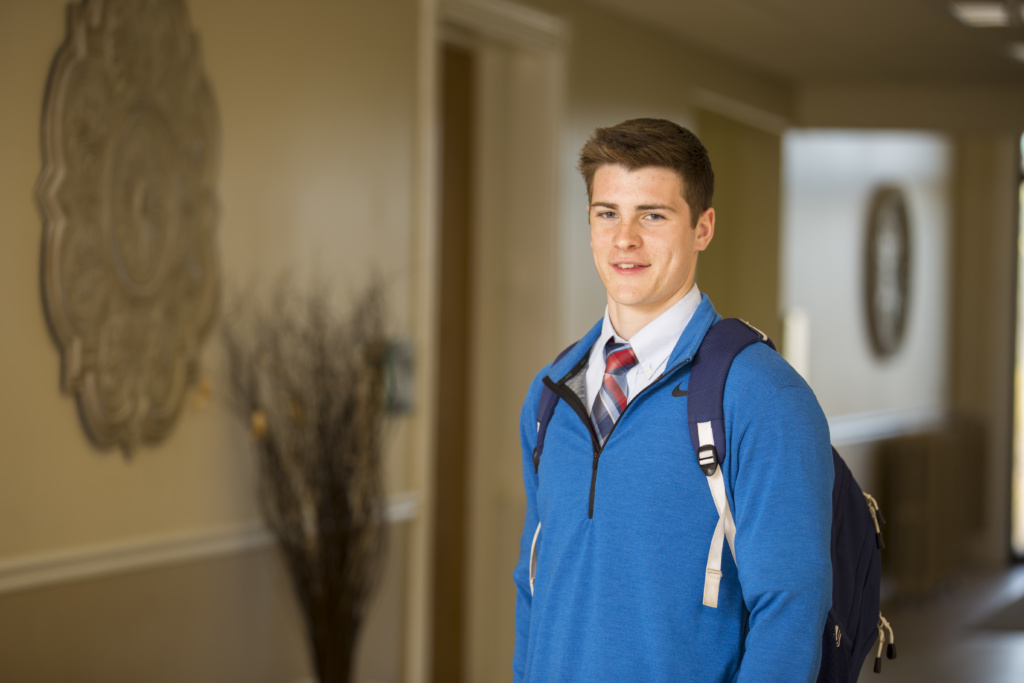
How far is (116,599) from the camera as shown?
2.78 meters

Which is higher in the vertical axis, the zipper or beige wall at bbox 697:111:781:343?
beige wall at bbox 697:111:781:343

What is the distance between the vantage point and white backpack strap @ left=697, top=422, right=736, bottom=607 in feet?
4.36

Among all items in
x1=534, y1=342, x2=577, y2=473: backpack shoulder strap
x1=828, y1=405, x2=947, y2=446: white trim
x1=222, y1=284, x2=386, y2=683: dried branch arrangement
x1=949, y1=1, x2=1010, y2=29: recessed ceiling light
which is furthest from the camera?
x1=828, y1=405, x2=947, y2=446: white trim

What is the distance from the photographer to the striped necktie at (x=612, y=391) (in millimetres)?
1451

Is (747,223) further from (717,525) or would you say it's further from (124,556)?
(717,525)

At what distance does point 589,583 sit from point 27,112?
184cm

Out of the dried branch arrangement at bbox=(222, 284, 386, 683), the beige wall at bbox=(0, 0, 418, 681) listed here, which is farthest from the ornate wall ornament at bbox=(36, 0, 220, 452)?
the dried branch arrangement at bbox=(222, 284, 386, 683)

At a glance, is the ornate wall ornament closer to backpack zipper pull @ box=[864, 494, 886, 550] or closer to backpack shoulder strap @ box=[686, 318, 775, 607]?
backpack shoulder strap @ box=[686, 318, 775, 607]

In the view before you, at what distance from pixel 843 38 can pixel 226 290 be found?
3.47m

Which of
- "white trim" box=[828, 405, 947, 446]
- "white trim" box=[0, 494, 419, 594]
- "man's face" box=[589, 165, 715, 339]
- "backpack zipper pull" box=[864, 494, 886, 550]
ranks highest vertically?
"man's face" box=[589, 165, 715, 339]

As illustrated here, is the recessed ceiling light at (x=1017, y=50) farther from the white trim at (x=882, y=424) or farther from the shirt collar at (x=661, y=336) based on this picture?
the shirt collar at (x=661, y=336)

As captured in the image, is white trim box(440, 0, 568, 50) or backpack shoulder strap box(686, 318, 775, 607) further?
white trim box(440, 0, 568, 50)

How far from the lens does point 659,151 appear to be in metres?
1.41

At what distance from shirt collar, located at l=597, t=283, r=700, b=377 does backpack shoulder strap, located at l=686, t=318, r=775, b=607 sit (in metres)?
0.07
